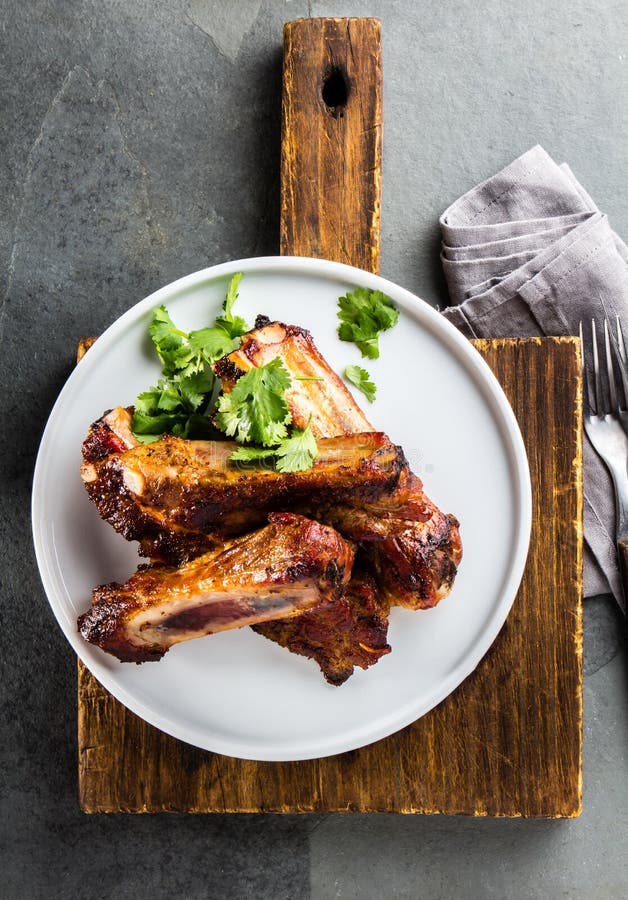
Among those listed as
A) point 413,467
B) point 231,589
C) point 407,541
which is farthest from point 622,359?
point 231,589

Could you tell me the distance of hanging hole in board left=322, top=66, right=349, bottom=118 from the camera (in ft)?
7.30

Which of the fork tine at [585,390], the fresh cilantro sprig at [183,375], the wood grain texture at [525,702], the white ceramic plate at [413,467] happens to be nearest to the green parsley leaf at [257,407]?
the fresh cilantro sprig at [183,375]

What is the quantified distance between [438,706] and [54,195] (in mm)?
1875

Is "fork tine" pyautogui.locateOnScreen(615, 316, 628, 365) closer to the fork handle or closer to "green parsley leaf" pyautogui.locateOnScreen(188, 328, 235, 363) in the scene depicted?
the fork handle

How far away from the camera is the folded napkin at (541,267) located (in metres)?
2.32

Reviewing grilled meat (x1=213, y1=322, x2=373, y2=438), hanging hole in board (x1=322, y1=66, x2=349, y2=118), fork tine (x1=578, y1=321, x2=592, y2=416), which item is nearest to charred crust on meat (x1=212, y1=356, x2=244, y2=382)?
grilled meat (x1=213, y1=322, x2=373, y2=438)

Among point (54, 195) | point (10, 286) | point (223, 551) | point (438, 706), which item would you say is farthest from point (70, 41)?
point (438, 706)

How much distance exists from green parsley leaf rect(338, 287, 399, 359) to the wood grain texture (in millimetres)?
313

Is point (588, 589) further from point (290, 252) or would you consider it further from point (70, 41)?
point (70, 41)

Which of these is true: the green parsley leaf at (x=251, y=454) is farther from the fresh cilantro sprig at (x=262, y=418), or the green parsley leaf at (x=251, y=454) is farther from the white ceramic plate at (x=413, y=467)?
the white ceramic plate at (x=413, y=467)

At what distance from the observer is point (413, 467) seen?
205cm

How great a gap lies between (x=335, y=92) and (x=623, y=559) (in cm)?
156

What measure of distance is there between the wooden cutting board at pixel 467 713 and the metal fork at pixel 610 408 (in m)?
0.17

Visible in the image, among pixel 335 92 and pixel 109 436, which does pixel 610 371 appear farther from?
pixel 109 436
